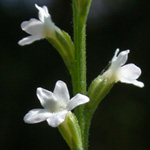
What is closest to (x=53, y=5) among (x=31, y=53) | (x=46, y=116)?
(x=31, y=53)

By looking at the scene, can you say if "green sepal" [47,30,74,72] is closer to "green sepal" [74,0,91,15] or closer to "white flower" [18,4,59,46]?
"white flower" [18,4,59,46]

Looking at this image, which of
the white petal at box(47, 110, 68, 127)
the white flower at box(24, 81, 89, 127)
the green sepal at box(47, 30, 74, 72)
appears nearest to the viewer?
the white petal at box(47, 110, 68, 127)

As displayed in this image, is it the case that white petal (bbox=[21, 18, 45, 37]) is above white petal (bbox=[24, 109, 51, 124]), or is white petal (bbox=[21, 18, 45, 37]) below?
above

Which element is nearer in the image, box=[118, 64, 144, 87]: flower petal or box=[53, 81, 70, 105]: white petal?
box=[53, 81, 70, 105]: white petal

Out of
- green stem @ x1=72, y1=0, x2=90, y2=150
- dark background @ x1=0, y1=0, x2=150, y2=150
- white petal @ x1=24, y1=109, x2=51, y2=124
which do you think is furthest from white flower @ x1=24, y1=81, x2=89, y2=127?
dark background @ x1=0, y1=0, x2=150, y2=150

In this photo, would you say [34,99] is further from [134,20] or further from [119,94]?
[134,20]

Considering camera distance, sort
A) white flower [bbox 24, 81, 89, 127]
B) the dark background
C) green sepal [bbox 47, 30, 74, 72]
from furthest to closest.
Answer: the dark background → green sepal [bbox 47, 30, 74, 72] → white flower [bbox 24, 81, 89, 127]

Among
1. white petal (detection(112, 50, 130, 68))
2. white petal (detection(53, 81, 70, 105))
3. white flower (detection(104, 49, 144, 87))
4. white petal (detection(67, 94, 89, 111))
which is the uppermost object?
white petal (detection(112, 50, 130, 68))
